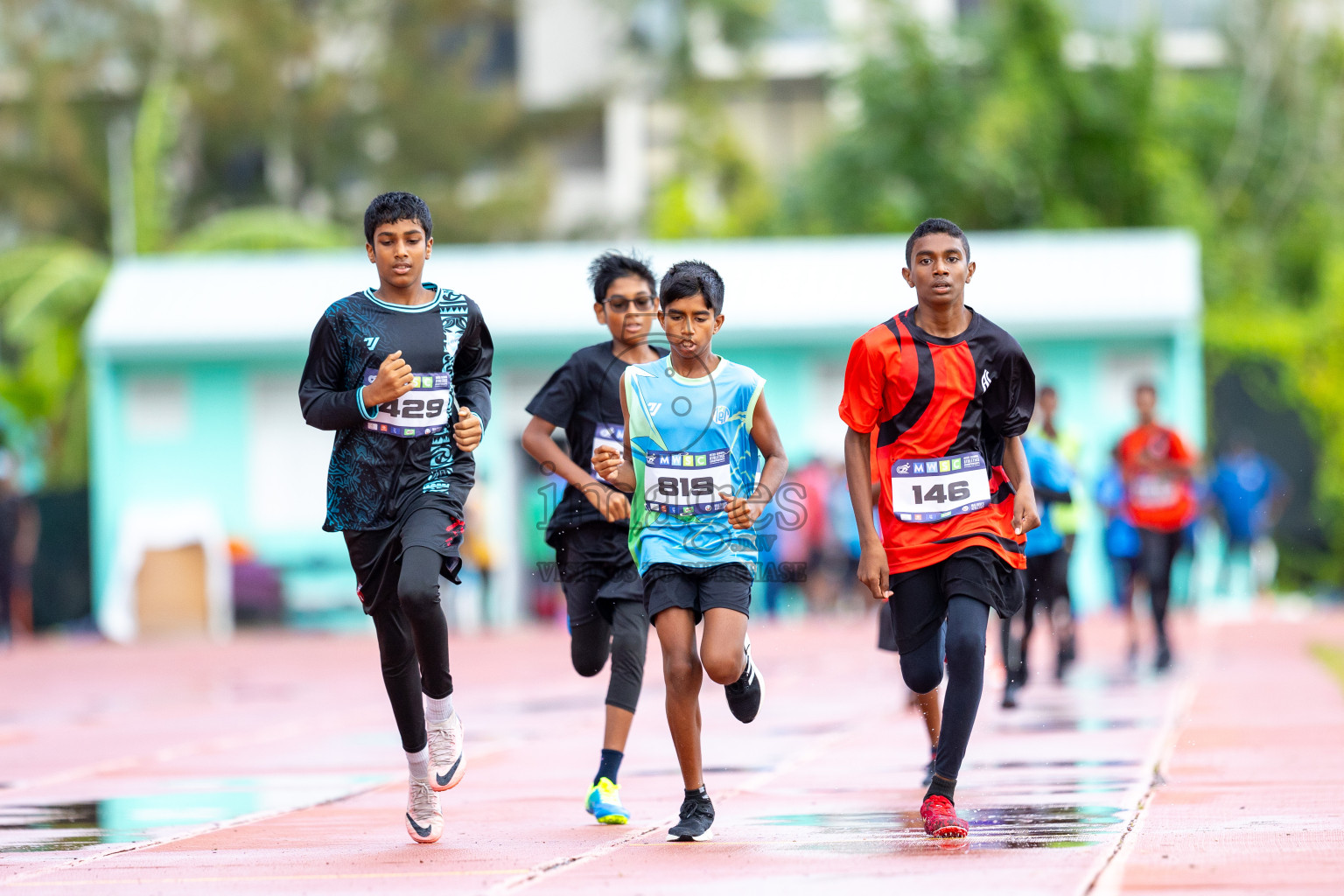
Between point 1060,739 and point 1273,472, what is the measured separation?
1680 centimetres

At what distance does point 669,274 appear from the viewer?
Result: 6699 millimetres

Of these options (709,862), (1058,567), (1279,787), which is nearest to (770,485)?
(709,862)

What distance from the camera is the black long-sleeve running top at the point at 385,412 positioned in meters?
6.49

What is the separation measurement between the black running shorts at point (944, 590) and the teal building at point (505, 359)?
17.9 meters

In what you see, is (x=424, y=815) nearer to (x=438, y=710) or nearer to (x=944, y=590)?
(x=438, y=710)

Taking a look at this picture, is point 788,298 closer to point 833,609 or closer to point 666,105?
point 833,609

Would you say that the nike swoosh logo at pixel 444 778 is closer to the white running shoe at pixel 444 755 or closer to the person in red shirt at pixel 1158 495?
the white running shoe at pixel 444 755

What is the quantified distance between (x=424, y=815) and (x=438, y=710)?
1.10ft

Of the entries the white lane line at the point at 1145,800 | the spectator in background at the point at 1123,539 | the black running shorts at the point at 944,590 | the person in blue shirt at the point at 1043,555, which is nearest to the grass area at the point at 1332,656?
the white lane line at the point at 1145,800

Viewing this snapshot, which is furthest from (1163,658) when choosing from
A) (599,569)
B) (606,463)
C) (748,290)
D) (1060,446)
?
(748,290)

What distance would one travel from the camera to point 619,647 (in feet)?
23.7

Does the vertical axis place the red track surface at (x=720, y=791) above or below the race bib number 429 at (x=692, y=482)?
below

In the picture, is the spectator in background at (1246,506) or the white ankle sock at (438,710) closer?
the white ankle sock at (438,710)

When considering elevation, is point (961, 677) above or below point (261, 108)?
below
